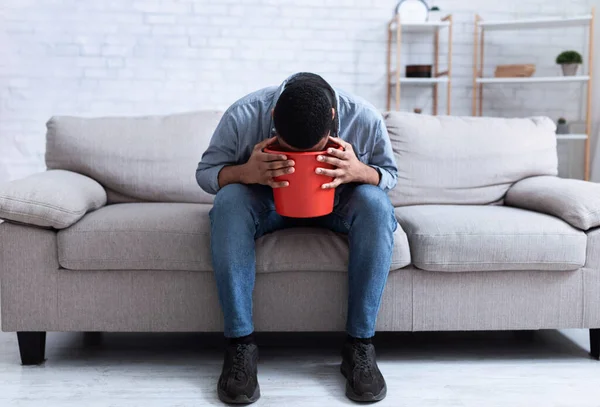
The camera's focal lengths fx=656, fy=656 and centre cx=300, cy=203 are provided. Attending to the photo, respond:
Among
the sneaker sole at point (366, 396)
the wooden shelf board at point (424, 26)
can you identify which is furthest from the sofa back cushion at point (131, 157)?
the wooden shelf board at point (424, 26)

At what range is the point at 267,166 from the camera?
5.32ft

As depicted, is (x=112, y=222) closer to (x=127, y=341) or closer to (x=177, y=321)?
(x=177, y=321)

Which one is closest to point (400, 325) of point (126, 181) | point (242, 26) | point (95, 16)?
point (126, 181)

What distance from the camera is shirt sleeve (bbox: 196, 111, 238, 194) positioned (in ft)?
6.31

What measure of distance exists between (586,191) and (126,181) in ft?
5.15

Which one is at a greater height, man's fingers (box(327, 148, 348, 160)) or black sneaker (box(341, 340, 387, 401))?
man's fingers (box(327, 148, 348, 160))

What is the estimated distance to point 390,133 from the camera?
252 centimetres

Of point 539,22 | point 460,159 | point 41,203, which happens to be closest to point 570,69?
point 539,22

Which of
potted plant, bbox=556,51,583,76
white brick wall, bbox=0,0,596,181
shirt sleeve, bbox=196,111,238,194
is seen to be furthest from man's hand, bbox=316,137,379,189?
potted plant, bbox=556,51,583,76

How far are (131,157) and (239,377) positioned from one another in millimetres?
1082

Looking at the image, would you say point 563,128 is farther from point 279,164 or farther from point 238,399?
point 238,399

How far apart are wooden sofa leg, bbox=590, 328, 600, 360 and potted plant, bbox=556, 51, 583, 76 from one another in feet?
7.47

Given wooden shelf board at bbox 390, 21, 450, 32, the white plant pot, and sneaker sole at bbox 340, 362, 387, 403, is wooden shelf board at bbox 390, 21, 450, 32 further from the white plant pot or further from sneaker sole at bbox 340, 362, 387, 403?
sneaker sole at bbox 340, 362, 387, 403

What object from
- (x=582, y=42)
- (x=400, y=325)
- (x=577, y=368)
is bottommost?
(x=577, y=368)
